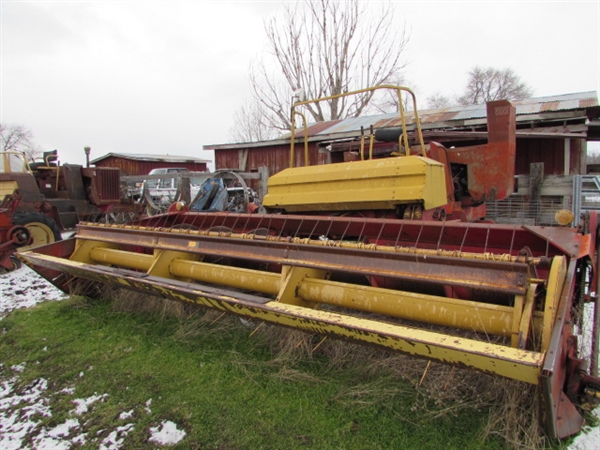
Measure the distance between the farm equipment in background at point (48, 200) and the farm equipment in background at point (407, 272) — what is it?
2.70 m

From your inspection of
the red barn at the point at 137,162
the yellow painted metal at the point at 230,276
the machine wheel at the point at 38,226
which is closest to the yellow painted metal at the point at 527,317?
the yellow painted metal at the point at 230,276

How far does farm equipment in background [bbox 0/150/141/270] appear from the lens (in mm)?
5902

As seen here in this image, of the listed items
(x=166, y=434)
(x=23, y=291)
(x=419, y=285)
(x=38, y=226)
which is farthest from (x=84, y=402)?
(x=38, y=226)

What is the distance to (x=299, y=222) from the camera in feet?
11.5

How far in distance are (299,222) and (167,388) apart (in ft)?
5.50

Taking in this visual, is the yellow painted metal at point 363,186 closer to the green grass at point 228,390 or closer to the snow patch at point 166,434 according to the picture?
the green grass at point 228,390

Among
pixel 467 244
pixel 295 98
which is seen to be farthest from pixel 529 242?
pixel 295 98

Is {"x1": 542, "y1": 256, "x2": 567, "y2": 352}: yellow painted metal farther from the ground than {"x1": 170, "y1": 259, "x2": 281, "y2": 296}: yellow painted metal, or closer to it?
farther from the ground

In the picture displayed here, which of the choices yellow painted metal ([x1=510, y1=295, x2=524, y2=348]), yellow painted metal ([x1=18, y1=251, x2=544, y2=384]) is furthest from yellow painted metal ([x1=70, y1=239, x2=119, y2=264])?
yellow painted metal ([x1=510, y1=295, x2=524, y2=348])

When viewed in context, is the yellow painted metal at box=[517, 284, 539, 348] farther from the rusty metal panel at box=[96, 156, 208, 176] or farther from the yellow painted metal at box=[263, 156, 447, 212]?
the rusty metal panel at box=[96, 156, 208, 176]

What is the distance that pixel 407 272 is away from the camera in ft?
6.80

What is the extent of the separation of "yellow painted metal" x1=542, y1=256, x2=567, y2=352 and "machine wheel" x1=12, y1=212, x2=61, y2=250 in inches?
262

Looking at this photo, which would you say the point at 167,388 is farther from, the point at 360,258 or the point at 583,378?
the point at 583,378

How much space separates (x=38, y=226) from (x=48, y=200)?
48.8 inches
